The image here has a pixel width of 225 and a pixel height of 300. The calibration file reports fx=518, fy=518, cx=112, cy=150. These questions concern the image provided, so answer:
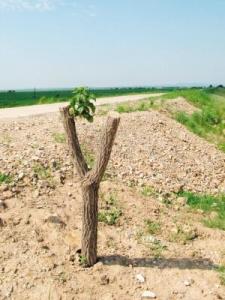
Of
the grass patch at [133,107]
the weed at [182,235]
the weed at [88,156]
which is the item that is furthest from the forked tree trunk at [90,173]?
the grass patch at [133,107]

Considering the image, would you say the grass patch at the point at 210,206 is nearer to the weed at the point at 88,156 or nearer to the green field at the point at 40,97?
the weed at the point at 88,156

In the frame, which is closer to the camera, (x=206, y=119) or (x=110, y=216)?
(x=110, y=216)

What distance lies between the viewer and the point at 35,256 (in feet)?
28.8

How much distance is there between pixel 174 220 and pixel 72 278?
3.13m

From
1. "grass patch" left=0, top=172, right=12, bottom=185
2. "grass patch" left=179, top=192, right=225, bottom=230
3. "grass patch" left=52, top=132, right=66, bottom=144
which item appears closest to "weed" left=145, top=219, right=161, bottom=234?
"grass patch" left=179, top=192, right=225, bottom=230

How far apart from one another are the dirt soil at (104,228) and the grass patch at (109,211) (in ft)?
0.18

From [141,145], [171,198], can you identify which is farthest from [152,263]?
[141,145]

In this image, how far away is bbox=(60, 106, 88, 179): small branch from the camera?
8.33m

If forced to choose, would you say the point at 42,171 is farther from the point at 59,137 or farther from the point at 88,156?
the point at 59,137

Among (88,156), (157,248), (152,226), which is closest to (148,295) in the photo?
(157,248)

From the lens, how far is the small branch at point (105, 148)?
26.3 ft

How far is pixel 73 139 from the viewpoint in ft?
27.8

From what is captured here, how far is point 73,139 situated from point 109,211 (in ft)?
8.32

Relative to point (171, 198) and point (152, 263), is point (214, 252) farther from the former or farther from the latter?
point (171, 198)
